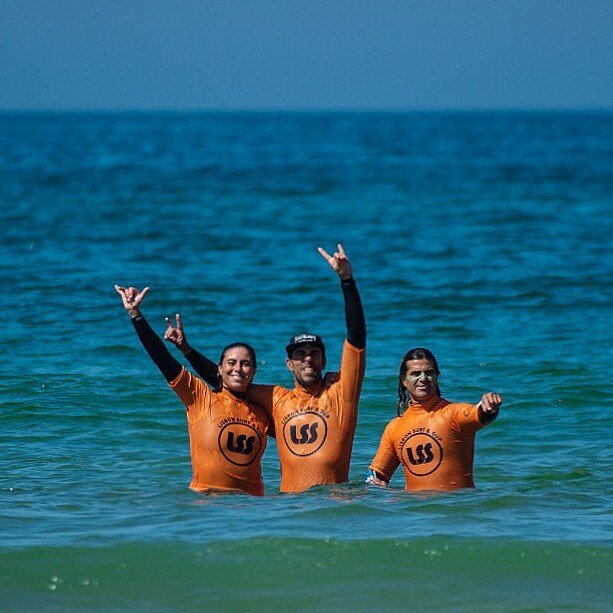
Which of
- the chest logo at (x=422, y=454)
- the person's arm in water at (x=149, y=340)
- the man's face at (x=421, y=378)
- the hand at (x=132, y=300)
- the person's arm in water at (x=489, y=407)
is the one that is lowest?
the chest logo at (x=422, y=454)

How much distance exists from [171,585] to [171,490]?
82.3 inches

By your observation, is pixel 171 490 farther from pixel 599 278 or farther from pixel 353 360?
pixel 599 278

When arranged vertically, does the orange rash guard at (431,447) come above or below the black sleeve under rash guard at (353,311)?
below

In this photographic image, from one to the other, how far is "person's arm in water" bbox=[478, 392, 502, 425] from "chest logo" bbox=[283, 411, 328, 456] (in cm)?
112

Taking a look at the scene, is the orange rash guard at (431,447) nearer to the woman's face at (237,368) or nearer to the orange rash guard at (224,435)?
the orange rash guard at (224,435)

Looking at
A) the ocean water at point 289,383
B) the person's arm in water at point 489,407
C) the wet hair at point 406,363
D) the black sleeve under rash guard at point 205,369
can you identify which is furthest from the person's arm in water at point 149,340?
the person's arm in water at point 489,407

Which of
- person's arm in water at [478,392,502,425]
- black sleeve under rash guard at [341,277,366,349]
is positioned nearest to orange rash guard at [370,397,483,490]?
person's arm in water at [478,392,502,425]

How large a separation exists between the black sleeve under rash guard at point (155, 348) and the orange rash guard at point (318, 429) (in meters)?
0.79

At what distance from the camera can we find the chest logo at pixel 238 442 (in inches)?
346

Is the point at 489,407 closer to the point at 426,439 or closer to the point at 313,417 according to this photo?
the point at 426,439

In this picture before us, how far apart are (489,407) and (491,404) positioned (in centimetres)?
4

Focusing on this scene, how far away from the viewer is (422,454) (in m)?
8.84

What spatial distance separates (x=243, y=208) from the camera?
3344 centimetres

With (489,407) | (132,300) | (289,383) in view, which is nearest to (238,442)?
(132,300)
